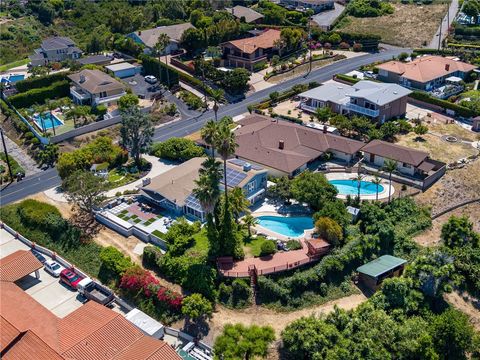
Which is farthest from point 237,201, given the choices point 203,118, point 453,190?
point 203,118

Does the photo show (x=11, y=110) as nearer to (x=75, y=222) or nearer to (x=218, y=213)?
(x=75, y=222)

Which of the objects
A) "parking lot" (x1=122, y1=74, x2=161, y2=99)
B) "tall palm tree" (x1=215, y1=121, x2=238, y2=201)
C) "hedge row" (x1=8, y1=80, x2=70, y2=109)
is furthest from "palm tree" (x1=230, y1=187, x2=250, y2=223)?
"hedge row" (x1=8, y1=80, x2=70, y2=109)

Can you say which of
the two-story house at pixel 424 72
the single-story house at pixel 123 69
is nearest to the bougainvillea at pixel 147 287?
the single-story house at pixel 123 69

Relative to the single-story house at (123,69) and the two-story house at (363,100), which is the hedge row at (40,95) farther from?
the two-story house at (363,100)

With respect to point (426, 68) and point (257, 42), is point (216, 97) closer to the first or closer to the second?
point (257, 42)

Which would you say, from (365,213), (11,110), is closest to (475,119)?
(365,213)
